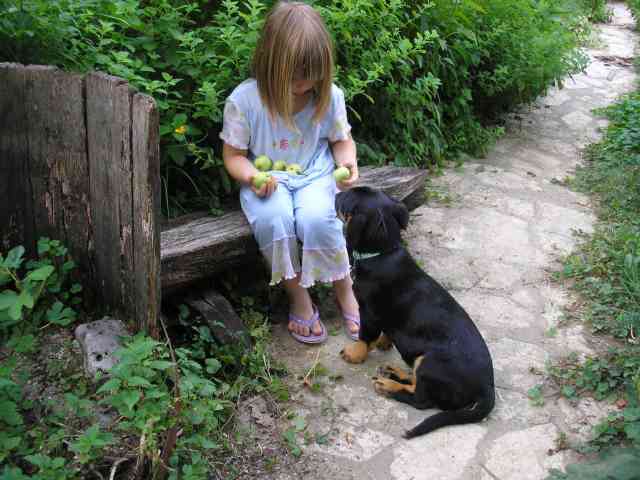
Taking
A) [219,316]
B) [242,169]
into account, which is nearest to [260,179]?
[242,169]

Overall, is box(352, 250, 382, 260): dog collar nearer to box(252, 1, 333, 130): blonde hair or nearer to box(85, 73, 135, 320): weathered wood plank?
box(252, 1, 333, 130): blonde hair

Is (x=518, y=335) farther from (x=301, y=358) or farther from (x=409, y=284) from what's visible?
(x=301, y=358)

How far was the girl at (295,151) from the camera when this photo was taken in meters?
3.44

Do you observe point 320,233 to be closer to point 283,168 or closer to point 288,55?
point 283,168

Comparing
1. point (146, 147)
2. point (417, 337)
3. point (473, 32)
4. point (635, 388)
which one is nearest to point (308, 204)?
point (417, 337)

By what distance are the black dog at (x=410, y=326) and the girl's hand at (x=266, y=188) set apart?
0.37 m

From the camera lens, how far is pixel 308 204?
3.55 m

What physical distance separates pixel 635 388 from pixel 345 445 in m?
1.42

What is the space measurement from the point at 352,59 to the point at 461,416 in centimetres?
279

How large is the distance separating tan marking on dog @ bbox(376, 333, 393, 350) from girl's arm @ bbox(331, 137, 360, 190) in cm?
89

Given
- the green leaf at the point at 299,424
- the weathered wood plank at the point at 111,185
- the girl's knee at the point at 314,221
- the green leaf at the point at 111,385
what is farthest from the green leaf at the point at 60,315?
the girl's knee at the point at 314,221

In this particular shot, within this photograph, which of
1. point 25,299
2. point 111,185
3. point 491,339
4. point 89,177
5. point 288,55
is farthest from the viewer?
point 491,339

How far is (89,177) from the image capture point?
2.92 metres

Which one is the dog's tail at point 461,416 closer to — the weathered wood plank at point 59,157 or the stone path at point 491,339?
the stone path at point 491,339
